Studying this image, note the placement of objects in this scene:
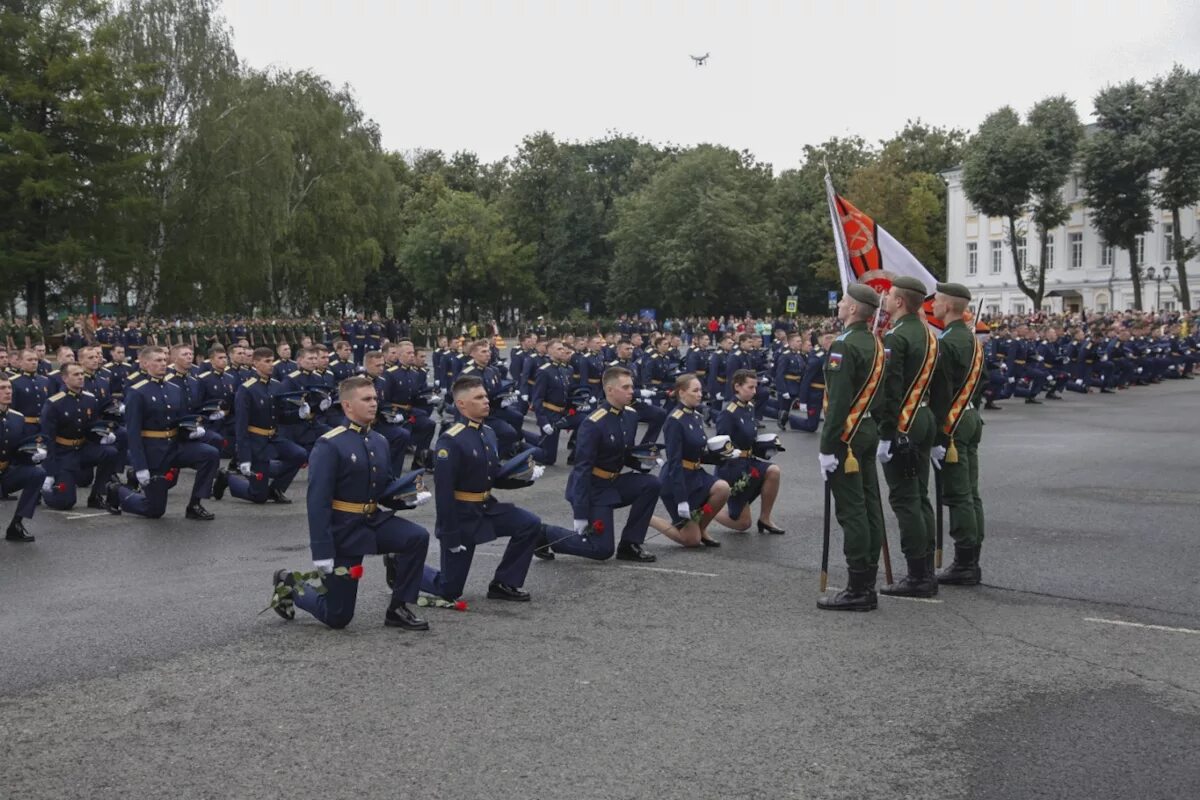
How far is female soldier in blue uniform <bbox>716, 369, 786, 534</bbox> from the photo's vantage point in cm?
1110

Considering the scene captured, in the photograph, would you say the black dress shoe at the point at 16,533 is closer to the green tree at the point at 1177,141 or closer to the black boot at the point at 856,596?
the black boot at the point at 856,596

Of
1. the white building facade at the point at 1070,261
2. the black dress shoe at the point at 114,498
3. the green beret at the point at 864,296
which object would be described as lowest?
the black dress shoe at the point at 114,498

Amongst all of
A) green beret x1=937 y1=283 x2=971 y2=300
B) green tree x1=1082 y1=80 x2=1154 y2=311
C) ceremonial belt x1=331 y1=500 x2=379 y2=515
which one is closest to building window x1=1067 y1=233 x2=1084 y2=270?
green tree x1=1082 y1=80 x2=1154 y2=311

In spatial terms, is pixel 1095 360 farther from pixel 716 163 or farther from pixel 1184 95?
pixel 716 163

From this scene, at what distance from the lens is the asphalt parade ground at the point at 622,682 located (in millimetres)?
5117

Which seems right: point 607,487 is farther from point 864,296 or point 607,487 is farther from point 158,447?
point 158,447

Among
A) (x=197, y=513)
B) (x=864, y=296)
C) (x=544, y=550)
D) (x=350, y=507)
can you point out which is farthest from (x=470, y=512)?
(x=197, y=513)

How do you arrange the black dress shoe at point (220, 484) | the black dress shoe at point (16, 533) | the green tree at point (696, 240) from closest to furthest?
the black dress shoe at point (16, 533) → the black dress shoe at point (220, 484) → the green tree at point (696, 240)

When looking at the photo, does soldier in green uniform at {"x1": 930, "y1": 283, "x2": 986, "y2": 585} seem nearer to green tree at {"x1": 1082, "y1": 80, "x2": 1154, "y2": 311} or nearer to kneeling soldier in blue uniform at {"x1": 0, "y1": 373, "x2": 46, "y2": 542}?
kneeling soldier in blue uniform at {"x1": 0, "y1": 373, "x2": 46, "y2": 542}

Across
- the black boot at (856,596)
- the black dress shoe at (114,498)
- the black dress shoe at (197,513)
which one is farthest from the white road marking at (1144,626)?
the black dress shoe at (114,498)

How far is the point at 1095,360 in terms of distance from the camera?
3164 centimetres

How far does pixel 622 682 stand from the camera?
21.1ft

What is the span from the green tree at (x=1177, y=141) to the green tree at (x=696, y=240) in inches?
1009

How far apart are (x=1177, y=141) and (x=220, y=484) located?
5482cm
